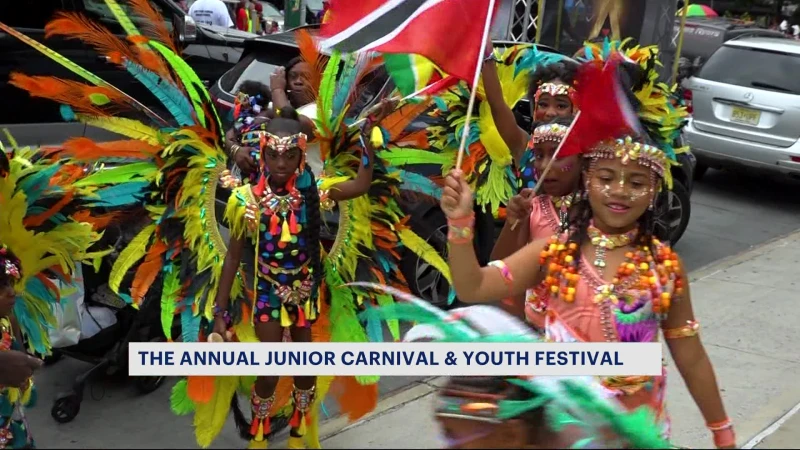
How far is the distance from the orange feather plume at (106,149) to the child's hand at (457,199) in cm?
197

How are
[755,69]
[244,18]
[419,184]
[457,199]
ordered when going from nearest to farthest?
[457,199] → [419,184] → [755,69] → [244,18]

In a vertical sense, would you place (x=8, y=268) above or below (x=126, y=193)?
above

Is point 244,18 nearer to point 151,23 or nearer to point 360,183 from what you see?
point 151,23

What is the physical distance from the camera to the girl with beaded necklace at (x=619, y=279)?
8.48ft

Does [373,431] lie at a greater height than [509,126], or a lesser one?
lesser

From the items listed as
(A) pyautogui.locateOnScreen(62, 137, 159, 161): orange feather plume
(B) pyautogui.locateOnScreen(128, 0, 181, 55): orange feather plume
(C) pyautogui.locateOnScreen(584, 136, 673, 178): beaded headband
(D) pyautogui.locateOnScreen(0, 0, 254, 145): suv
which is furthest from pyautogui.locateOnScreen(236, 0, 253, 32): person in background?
(C) pyautogui.locateOnScreen(584, 136, 673, 178): beaded headband

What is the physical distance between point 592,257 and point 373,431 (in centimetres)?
204

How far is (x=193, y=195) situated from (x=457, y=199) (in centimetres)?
189

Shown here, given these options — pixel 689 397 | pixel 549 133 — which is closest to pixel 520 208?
pixel 549 133

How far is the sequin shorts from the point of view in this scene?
3748 millimetres

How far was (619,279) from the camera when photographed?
2605 millimetres

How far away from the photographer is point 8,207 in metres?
3.33

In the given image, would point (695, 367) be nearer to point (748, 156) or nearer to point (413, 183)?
point (413, 183)

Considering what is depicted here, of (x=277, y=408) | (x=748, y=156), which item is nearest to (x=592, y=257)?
(x=277, y=408)
